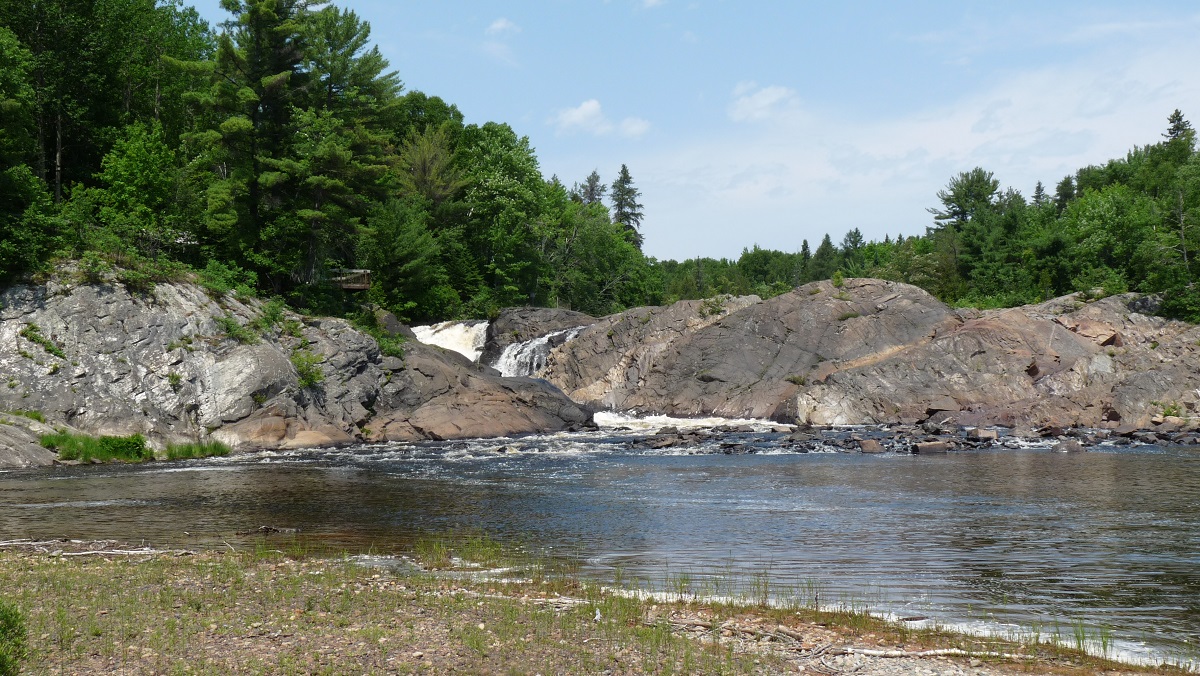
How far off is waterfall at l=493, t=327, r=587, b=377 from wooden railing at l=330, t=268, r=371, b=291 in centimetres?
1066

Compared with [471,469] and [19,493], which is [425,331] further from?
[19,493]

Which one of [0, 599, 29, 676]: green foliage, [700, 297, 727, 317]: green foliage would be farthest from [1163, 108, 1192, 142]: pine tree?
[0, 599, 29, 676]: green foliage

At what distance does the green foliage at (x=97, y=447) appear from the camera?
98.3ft

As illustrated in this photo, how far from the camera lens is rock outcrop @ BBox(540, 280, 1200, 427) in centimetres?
4541

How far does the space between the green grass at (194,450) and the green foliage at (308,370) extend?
204 inches

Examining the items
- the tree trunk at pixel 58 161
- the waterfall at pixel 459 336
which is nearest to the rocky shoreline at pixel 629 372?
the waterfall at pixel 459 336

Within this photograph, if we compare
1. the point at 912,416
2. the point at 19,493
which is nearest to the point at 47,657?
the point at 19,493

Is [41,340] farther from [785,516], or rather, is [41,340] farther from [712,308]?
[712,308]

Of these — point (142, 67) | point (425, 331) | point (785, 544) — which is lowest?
point (785, 544)

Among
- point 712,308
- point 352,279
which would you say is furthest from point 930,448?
point 352,279

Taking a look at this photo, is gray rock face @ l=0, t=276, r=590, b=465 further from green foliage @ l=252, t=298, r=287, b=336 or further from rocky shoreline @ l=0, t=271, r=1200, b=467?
green foliage @ l=252, t=298, r=287, b=336

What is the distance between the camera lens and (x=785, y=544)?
55.3 feet

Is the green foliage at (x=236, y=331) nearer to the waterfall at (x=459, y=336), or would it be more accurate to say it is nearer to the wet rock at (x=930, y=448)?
the waterfall at (x=459, y=336)

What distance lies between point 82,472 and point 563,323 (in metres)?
39.7
